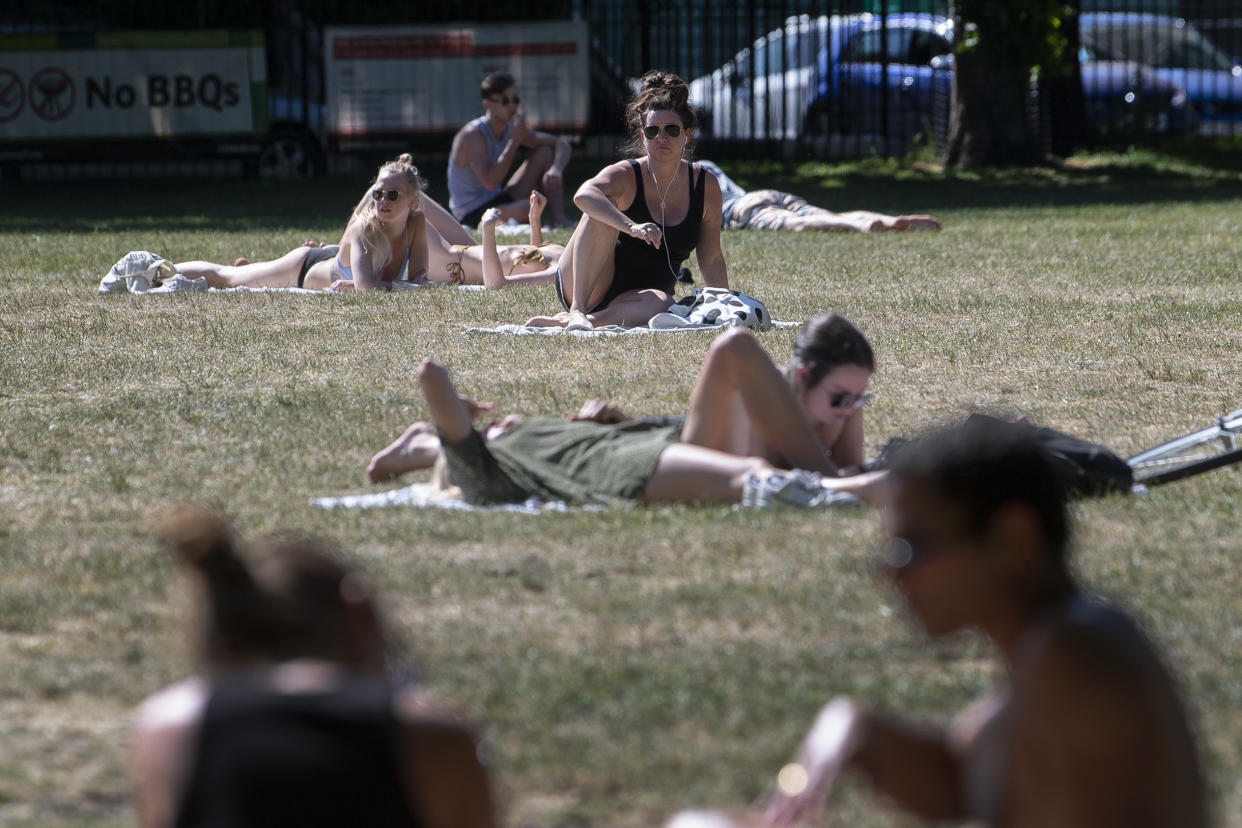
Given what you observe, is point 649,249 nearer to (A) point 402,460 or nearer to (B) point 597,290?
(B) point 597,290

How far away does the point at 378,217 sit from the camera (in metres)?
10.5

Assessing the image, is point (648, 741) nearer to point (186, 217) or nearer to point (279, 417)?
point (279, 417)

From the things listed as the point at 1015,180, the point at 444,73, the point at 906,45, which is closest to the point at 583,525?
the point at 1015,180

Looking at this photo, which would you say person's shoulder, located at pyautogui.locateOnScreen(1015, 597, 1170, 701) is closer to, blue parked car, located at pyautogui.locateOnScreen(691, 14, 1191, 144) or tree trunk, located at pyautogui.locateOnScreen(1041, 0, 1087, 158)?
blue parked car, located at pyautogui.locateOnScreen(691, 14, 1191, 144)

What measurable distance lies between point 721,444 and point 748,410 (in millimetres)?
163

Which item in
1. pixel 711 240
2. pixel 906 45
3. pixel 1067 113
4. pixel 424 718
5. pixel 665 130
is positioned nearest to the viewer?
pixel 424 718

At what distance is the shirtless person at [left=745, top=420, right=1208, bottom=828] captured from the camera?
2172mm

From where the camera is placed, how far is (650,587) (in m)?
4.46

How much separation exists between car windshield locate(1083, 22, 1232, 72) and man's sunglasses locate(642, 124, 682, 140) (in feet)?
52.5

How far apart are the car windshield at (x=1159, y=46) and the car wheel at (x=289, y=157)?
35.3 ft

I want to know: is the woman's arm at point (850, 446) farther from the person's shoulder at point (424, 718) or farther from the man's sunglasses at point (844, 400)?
the person's shoulder at point (424, 718)

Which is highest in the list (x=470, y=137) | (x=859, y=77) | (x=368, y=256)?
(x=859, y=77)

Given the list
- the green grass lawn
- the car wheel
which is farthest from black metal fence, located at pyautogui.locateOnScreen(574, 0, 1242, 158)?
the green grass lawn

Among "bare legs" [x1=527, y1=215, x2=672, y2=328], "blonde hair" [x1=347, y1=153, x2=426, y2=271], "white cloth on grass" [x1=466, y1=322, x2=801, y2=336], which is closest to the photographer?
"white cloth on grass" [x1=466, y1=322, x2=801, y2=336]
